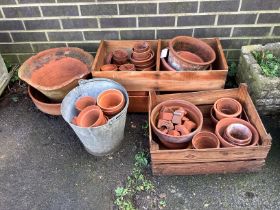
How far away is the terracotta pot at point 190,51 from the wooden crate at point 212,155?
0.25m

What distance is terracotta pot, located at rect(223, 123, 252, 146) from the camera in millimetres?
2275

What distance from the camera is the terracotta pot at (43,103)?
9.05 feet

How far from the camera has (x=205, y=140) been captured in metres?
2.38

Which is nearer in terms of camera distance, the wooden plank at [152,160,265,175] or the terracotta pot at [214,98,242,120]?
the wooden plank at [152,160,265,175]

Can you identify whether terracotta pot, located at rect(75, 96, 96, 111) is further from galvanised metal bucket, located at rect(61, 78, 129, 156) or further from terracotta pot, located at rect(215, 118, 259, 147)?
terracotta pot, located at rect(215, 118, 259, 147)

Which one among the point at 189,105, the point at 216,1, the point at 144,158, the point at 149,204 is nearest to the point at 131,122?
the point at 144,158

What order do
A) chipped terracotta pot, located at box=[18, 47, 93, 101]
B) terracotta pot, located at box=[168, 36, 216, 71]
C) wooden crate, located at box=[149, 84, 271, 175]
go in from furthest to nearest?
1. chipped terracotta pot, located at box=[18, 47, 93, 101]
2. terracotta pot, located at box=[168, 36, 216, 71]
3. wooden crate, located at box=[149, 84, 271, 175]

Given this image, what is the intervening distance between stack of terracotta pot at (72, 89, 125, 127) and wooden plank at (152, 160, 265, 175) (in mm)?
548

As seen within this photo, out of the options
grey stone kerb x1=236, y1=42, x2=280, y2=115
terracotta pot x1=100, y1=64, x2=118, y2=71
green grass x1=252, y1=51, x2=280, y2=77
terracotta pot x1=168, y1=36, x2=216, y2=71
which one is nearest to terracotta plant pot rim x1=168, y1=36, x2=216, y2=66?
terracotta pot x1=168, y1=36, x2=216, y2=71

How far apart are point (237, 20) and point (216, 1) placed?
11.9 inches

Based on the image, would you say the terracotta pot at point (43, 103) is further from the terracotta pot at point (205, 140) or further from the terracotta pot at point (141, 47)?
the terracotta pot at point (205, 140)

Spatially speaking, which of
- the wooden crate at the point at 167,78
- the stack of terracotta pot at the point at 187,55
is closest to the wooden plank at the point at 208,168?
the wooden crate at the point at 167,78

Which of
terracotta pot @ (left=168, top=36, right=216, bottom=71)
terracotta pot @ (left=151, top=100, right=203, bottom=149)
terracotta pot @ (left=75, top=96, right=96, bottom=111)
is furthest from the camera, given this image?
terracotta pot @ (left=168, top=36, right=216, bottom=71)

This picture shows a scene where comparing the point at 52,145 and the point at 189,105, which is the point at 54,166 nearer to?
the point at 52,145
